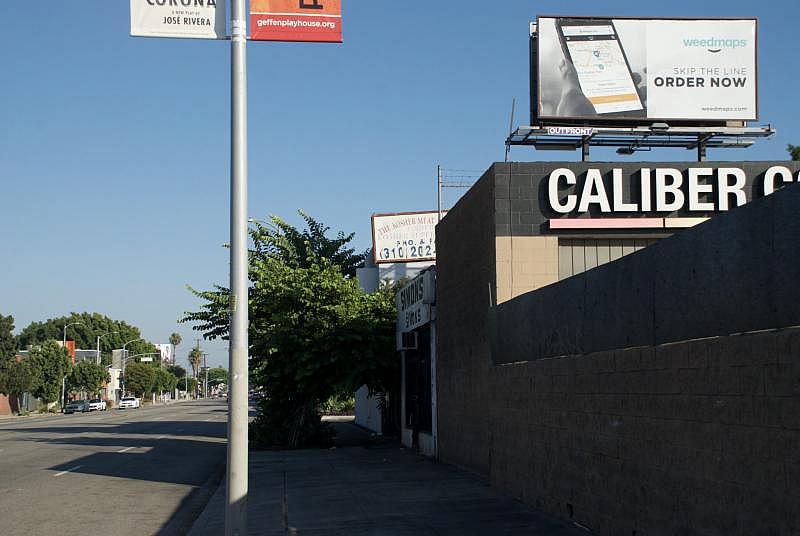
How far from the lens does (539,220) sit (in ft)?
53.0

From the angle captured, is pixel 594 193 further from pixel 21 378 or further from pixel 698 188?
pixel 21 378

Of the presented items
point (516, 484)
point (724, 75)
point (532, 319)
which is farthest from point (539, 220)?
point (724, 75)

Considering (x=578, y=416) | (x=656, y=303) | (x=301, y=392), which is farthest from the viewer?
(x=301, y=392)

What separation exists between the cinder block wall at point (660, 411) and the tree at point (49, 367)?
258ft

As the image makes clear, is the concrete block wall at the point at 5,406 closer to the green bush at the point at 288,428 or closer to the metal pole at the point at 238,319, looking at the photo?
the green bush at the point at 288,428

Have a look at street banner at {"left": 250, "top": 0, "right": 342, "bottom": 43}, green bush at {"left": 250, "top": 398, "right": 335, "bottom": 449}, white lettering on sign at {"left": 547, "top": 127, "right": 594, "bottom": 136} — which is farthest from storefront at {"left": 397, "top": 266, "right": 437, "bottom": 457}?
street banner at {"left": 250, "top": 0, "right": 342, "bottom": 43}

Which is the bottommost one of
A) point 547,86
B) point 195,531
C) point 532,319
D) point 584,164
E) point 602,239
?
point 195,531

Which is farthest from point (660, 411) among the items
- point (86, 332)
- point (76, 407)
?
point (86, 332)

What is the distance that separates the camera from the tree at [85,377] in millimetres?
102312

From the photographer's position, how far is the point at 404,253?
4378 cm

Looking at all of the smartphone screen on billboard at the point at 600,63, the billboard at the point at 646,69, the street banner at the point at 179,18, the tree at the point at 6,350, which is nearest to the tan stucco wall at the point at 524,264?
the billboard at the point at 646,69

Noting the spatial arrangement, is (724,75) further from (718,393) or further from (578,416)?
(718,393)

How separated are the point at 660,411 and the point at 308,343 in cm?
1765

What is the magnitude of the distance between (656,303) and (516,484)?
5.70m
